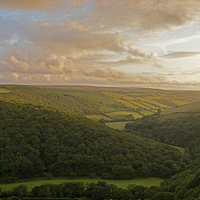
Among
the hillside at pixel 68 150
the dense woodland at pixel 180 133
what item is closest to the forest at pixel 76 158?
the hillside at pixel 68 150

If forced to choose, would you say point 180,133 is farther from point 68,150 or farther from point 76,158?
point 76,158

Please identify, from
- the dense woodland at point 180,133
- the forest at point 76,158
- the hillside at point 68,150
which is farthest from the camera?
the dense woodland at point 180,133

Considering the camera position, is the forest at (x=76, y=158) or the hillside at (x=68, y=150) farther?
the hillside at (x=68, y=150)

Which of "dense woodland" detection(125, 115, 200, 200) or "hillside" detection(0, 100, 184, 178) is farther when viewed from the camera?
"dense woodland" detection(125, 115, 200, 200)

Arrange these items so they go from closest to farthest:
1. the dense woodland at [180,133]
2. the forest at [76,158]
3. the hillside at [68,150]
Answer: the forest at [76,158]
the hillside at [68,150]
the dense woodland at [180,133]

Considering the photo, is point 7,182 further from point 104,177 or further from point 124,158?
point 124,158

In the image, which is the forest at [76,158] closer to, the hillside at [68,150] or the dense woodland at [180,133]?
the hillside at [68,150]

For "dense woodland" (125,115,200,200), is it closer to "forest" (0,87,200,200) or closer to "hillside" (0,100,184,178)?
"forest" (0,87,200,200)

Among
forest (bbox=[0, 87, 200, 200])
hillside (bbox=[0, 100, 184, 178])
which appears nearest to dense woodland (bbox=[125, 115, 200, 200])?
forest (bbox=[0, 87, 200, 200])

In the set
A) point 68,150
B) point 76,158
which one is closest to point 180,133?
point 68,150
